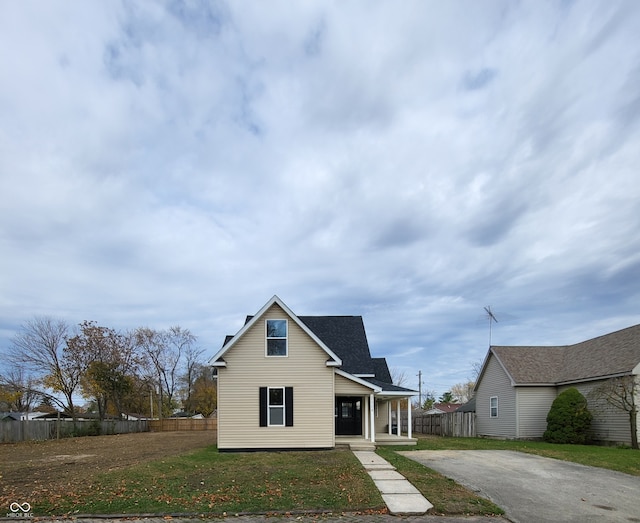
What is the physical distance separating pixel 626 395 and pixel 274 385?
1453 cm

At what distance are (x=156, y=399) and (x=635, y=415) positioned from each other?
196 feet

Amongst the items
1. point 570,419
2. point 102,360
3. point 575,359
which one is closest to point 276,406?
point 570,419

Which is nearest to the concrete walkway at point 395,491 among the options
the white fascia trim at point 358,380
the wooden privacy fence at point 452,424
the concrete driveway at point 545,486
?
the concrete driveway at point 545,486

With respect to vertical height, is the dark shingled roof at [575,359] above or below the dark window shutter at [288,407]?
above

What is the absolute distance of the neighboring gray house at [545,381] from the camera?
2270 cm

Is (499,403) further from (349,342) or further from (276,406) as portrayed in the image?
(276,406)

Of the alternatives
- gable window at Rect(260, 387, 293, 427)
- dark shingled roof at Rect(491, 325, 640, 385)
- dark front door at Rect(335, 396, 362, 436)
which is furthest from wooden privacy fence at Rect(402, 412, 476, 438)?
gable window at Rect(260, 387, 293, 427)

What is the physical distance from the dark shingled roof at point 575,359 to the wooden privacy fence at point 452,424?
4.95m

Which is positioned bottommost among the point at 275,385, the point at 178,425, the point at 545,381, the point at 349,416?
the point at 178,425

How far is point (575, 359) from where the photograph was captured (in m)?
27.8

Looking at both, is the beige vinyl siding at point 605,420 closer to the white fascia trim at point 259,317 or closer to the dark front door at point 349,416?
the dark front door at point 349,416

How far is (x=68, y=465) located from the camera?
53.1ft

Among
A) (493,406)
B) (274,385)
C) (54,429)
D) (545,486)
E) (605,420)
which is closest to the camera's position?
(545,486)

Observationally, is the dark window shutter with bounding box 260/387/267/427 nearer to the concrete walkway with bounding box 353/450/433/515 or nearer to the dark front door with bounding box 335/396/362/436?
the concrete walkway with bounding box 353/450/433/515
